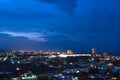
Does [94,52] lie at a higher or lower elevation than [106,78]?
higher

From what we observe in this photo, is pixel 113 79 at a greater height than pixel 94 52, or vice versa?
pixel 94 52

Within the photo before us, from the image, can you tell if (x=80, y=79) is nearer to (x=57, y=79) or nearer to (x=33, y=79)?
(x=57, y=79)

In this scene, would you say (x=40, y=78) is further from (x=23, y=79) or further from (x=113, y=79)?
(x=113, y=79)

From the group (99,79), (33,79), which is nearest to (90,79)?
(99,79)

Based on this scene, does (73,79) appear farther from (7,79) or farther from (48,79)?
(7,79)

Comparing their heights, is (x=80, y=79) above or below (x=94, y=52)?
below

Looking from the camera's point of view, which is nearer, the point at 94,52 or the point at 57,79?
the point at 57,79

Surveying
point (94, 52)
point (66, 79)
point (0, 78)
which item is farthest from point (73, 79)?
point (94, 52)

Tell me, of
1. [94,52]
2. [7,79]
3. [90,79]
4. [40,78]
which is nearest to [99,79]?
[90,79]
